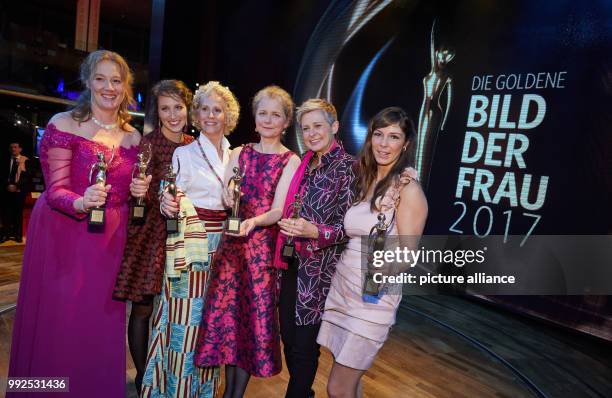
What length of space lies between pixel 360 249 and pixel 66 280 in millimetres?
1379

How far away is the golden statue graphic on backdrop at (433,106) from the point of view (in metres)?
5.29

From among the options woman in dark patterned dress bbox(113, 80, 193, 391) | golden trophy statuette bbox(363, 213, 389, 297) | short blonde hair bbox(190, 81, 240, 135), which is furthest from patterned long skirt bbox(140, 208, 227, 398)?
golden trophy statuette bbox(363, 213, 389, 297)

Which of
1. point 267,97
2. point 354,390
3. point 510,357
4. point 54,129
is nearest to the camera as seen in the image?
point 354,390

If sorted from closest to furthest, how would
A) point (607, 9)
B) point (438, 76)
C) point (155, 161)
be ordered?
point (155, 161), point (607, 9), point (438, 76)

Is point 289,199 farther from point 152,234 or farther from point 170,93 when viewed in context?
point 170,93

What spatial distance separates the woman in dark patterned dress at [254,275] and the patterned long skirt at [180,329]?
0.07m

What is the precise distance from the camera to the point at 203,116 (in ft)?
7.23

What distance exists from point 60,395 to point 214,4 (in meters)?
5.98

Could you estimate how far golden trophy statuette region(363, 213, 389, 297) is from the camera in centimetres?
166

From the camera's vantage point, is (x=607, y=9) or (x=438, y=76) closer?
(x=607, y=9)

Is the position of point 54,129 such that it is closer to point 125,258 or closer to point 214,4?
point 125,258

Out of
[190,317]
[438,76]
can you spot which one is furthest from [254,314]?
[438,76]

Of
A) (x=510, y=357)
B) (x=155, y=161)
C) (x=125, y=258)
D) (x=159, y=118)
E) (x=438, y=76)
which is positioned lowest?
(x=510, y=357)

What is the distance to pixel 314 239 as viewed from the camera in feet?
6.42
